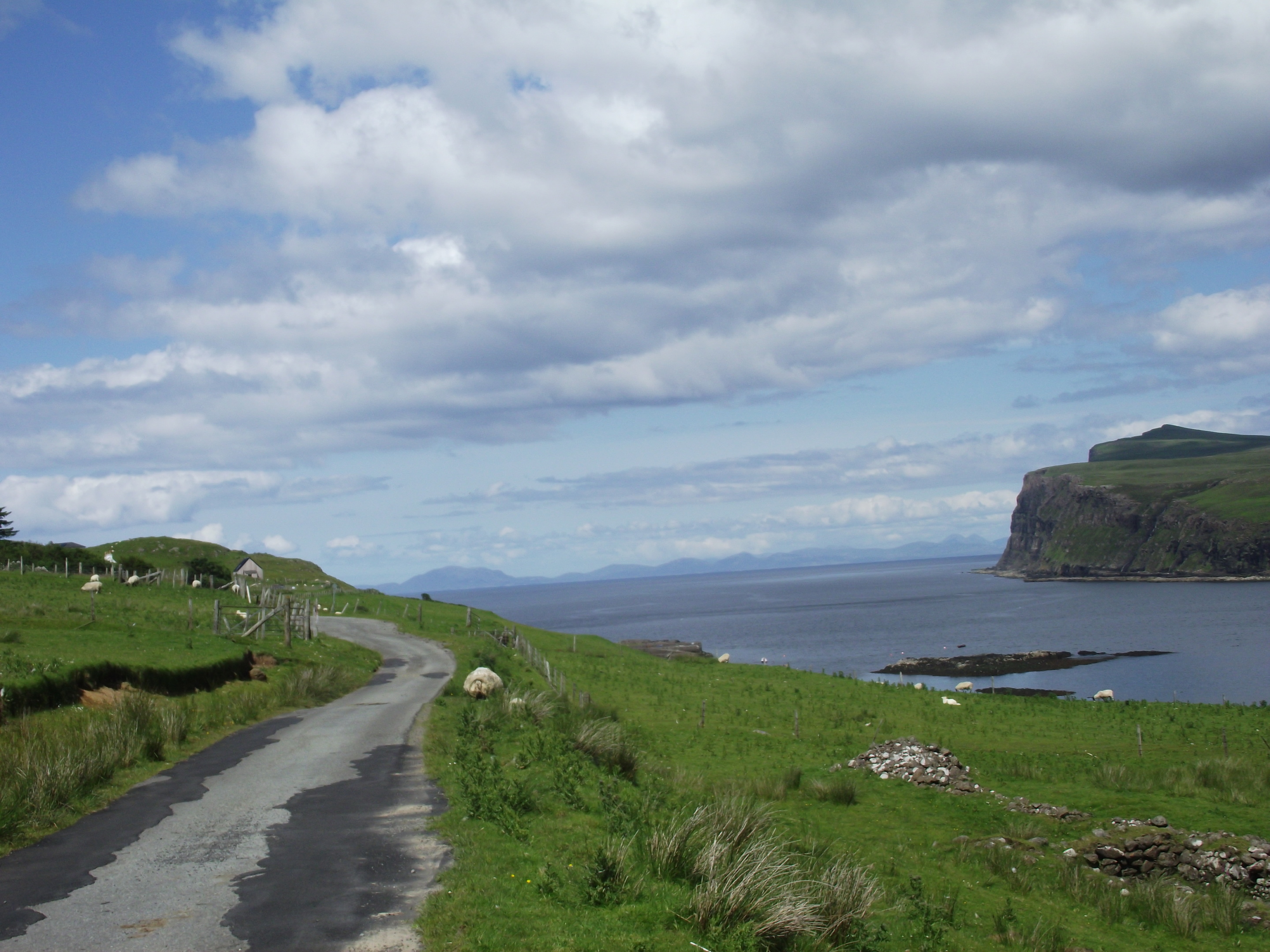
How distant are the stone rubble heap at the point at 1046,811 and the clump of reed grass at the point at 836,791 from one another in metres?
4.26

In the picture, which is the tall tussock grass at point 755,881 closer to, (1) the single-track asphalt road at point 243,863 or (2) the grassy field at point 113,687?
(1) the single-track asphalt road at point 243,863

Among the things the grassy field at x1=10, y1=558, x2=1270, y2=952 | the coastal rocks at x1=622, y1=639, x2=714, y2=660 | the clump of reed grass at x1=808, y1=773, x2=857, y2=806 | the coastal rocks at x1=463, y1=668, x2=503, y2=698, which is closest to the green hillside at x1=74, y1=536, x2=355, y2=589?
the coastal rocks at x1=622, y1=639, x2=714, y2=660

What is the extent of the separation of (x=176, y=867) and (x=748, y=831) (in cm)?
935

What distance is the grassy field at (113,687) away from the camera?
50.3 ft

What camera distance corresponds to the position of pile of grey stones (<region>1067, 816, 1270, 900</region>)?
18953mm

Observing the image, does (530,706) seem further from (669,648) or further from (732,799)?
(669,648)

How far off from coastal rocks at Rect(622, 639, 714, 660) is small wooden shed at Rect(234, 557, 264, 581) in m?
42.3

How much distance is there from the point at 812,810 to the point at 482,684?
14.1 metres

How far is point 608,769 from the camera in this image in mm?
21703

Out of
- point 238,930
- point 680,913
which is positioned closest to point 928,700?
point 680,913

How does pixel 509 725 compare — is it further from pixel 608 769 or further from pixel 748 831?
pixel 748 831

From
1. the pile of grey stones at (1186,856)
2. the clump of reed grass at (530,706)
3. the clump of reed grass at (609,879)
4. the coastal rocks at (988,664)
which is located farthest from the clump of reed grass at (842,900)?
the coastal rocks at (988,664)

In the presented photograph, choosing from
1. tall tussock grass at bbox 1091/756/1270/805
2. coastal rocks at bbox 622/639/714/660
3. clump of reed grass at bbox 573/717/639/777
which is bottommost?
coastal rocks at bbox 622/639/714/660

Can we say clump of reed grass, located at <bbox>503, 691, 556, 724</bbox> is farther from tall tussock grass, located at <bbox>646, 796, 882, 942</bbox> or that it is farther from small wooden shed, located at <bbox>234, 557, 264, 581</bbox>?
small wooden shed, located at <bbox>234, 557, 264, 581</bbox>
